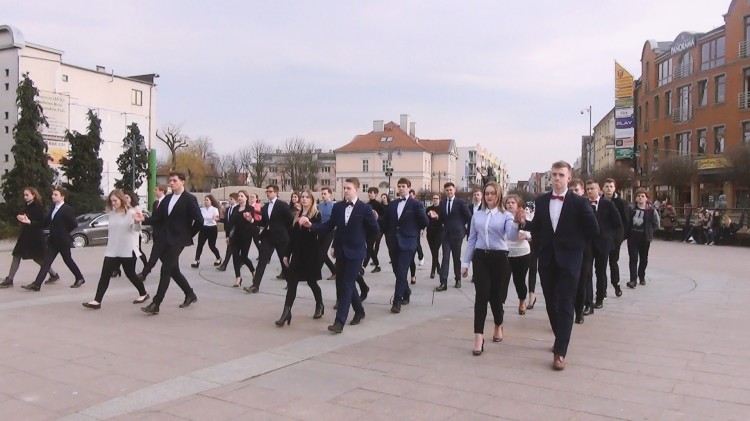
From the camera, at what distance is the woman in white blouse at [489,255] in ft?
19.8

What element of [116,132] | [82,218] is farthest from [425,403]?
[116,132]

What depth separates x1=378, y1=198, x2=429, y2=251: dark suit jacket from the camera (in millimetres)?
8500

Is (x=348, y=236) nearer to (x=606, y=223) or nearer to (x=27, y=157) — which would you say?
(x=606, y=223)

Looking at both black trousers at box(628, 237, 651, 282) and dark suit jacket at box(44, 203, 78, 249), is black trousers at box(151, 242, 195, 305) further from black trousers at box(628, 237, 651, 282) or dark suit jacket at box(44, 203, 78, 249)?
black trousers at box(628, 237, 651, 282)

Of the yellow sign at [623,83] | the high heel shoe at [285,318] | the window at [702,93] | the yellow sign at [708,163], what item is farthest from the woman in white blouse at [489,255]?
the yellow sign at [623,83]

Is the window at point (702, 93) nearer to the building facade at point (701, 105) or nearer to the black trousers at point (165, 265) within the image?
the building facade at point (701, 105)

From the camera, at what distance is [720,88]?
135 feet

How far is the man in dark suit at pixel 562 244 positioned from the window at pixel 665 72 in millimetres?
48633

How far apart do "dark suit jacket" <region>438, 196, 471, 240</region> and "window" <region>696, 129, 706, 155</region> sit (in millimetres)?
38697

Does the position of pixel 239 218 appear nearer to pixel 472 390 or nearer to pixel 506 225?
pixel 506 225

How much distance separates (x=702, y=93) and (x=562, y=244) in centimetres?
4417

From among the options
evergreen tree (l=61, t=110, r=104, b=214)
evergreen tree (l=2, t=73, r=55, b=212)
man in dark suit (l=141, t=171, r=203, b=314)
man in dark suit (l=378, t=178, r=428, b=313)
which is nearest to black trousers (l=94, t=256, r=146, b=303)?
man in dark suit (l=141, t=171, r=203, b=314)

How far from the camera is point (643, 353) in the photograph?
241 inches

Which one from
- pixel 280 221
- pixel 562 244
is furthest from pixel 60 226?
pixel 562 244
